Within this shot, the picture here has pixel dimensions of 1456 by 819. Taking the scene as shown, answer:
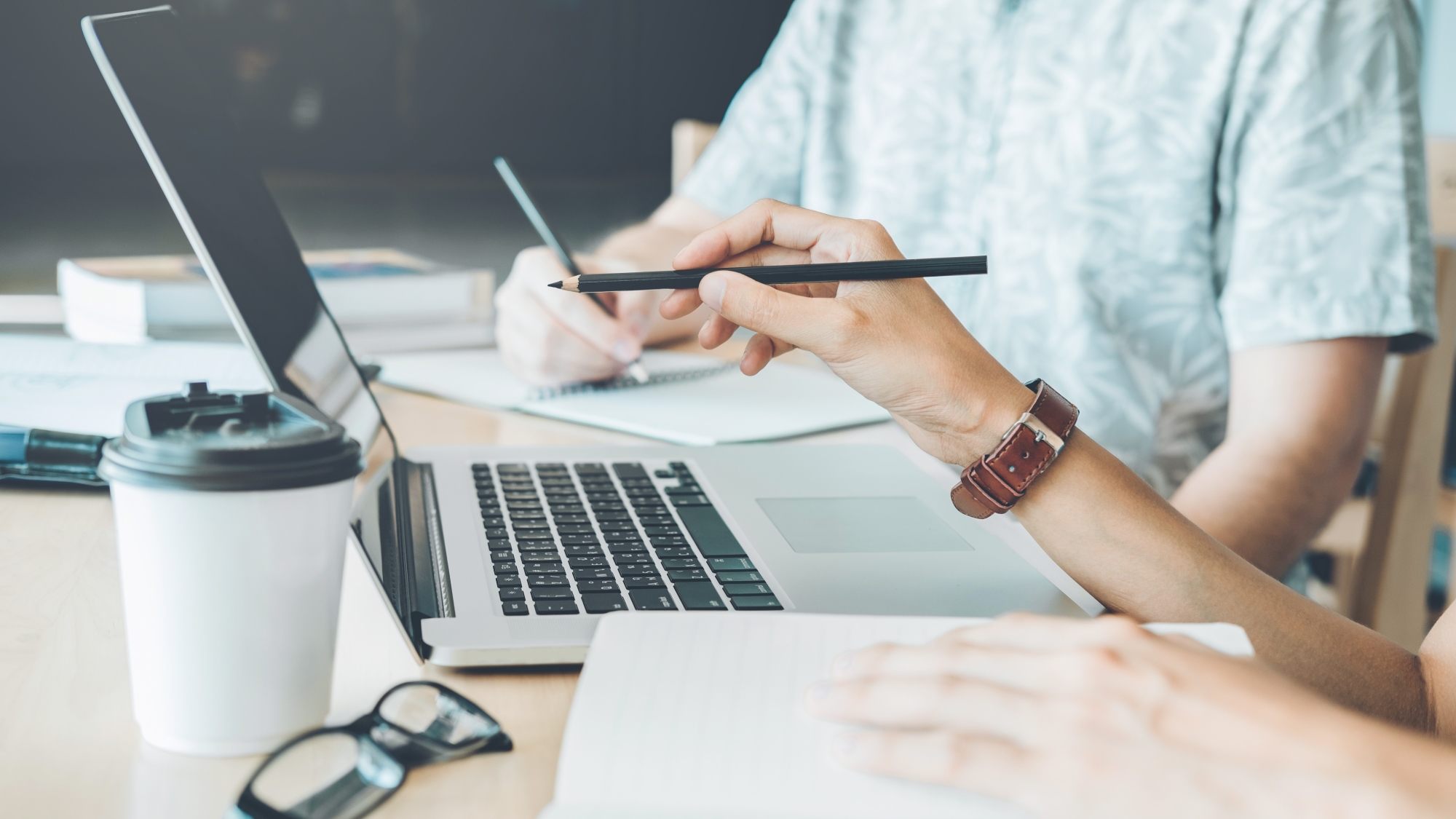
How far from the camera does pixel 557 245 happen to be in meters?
0.92

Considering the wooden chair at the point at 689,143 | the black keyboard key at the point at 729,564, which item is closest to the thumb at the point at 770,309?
the black keyboard key at the point at 729,564

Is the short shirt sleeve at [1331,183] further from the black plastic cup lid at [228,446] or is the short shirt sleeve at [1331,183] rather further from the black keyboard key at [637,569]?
the black plastic cup lid at [228,446]

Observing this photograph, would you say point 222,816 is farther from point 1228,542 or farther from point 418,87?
point 418,87

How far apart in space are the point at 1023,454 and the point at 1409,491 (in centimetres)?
74

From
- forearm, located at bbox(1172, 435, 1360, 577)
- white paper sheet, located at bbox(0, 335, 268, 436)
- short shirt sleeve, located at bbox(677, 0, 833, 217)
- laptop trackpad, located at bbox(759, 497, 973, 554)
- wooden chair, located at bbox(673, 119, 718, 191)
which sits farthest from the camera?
wooden chair, located at bbox(673, 119, 718, 191)

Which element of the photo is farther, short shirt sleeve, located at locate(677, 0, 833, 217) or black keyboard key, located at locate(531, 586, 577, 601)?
short shirt sleeve, located at locate(677, 0, 833, 217)

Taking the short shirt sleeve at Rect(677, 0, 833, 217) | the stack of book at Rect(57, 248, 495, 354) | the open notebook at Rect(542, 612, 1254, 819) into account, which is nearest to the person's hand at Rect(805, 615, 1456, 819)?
the open notebook at Rect(542, 612, 1254, 819)

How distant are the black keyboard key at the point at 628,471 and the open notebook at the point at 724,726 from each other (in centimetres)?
24

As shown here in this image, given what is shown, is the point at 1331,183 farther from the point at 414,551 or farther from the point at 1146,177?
the point at 414,551

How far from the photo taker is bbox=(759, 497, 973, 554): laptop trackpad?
52cm

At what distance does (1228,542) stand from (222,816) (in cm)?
69

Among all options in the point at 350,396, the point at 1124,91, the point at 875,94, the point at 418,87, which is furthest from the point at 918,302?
the point at 418,87

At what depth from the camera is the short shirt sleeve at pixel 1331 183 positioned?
81cm

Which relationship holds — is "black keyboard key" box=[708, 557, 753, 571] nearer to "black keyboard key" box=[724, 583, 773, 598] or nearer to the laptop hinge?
"black keyboard key" box=[724, 583, 773, 598]
